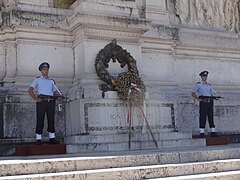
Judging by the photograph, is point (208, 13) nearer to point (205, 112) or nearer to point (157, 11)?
point (157, 11)

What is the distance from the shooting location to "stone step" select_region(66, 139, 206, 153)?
10.0 m

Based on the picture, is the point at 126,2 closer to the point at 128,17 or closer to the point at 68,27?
the point at 128,17

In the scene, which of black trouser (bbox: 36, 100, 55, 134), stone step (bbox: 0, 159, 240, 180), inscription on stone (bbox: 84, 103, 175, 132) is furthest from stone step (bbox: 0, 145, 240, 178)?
inscription on stone (bbox: 84, 103, 175, 132)

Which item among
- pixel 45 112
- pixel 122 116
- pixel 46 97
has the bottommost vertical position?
pixel 122 116

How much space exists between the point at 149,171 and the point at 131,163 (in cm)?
55

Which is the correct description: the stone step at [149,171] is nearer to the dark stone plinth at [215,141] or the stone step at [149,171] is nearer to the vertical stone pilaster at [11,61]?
the dark stone plinth at [215,141]

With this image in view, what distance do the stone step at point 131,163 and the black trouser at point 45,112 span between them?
2307 mm

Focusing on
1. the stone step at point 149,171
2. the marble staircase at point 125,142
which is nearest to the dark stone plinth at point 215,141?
the marble staircase at point 125,142

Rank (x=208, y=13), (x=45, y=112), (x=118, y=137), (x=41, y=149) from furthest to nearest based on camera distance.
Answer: (x=208, y=13)
(x=118, y=137)
(x=45, y=112)
(x=41, y=149)

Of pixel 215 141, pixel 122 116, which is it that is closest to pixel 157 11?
pixel 122 116

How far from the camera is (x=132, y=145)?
10.8 meters

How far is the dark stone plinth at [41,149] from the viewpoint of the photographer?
32.1 ft

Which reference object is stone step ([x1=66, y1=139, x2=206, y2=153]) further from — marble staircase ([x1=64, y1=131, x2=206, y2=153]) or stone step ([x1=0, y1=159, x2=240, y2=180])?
stone step ([x1=0, y1=159, x2=240, y2=180])

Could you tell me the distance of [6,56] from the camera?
12.2m
